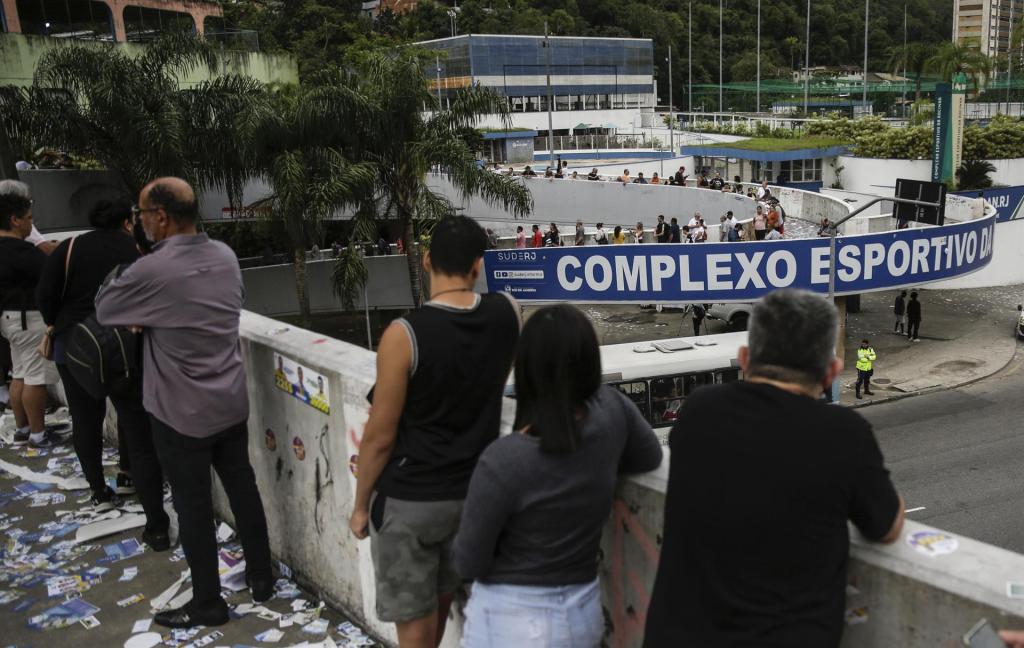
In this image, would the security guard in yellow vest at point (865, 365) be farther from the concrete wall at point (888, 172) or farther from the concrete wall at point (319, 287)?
the concrete wall at point (888, 172)

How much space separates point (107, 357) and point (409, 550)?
2.13m

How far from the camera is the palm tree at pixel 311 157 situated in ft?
63.0

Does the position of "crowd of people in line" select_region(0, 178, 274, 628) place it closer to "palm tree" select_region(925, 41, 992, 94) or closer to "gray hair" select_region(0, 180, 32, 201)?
"gray hair" select_region(0, 180, 32, 201)

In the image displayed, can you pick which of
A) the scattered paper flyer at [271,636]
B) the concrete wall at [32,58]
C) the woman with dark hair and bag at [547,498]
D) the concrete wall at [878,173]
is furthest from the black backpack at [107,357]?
the concrete wall at [878,173]

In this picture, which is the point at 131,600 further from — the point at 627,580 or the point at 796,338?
the point at 796,338

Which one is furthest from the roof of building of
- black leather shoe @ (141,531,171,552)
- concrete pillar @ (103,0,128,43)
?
black leather shoe @ (141,531,171,552)

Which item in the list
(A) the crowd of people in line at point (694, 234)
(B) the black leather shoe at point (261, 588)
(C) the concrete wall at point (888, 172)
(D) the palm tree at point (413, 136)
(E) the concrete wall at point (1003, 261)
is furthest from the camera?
(C) the concrete wall at point (888, 172)

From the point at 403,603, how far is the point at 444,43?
70.8 m

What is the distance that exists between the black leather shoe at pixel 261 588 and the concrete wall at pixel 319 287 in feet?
69.0

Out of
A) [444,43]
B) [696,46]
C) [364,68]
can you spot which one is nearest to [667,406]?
[364,68]

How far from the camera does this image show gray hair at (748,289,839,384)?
198 centimetres

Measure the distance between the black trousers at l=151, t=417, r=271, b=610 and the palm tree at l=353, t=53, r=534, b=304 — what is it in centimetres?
1643

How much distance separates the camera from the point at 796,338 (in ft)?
6.49

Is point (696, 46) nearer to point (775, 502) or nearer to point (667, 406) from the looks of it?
point (667, 406)
